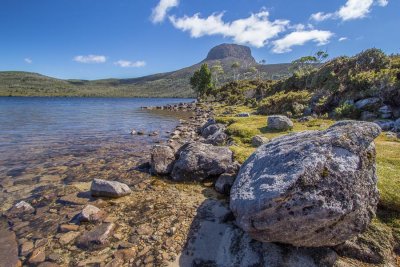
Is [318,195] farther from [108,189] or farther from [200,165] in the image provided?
[108,189]

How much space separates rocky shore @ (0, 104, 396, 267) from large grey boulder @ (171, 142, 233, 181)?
58.6 inches

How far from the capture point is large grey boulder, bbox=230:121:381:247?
4.93m

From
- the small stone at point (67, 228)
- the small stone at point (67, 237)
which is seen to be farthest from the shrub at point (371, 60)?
the small stone at point (67, 237)

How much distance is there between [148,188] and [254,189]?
5541 millimetres

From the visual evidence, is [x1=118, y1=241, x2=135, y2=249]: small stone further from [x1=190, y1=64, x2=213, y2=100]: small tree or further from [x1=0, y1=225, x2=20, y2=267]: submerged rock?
[x1=190, y1=64, x2=213, y2=100]: small tree

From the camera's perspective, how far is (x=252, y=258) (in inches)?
214

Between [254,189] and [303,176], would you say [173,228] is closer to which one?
[254,189]

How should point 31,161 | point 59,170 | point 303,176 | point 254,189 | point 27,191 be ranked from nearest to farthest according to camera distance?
point 303,176 → point 254,189 → point 27,191 → point 59,170 → point 31,161

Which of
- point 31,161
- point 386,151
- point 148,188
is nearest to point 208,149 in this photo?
point 148,188

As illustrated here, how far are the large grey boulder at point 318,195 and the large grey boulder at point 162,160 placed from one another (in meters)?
6.19

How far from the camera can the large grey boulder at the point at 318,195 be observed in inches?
194

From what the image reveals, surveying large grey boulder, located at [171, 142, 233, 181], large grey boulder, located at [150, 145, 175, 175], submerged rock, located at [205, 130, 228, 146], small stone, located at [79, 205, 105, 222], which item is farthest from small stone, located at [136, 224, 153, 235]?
submerged rock, located at [205, 130, 228, 146]

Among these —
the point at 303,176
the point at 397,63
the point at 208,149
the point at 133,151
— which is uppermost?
the point at 397,63

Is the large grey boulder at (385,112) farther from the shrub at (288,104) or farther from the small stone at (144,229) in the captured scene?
the small stone at (144,229)
